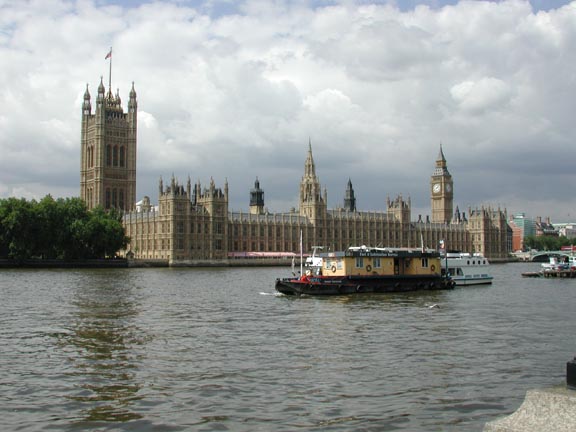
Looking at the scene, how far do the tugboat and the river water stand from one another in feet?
32.2

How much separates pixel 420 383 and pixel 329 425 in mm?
4822

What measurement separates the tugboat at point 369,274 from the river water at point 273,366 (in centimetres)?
980

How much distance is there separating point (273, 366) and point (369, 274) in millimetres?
33503

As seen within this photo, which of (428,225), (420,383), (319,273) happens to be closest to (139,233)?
(428,225)

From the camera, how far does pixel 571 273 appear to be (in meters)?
88.8

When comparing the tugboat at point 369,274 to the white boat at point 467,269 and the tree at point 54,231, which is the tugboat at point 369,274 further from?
the tree at point 54,231

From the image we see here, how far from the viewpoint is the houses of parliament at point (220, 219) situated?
429 feet

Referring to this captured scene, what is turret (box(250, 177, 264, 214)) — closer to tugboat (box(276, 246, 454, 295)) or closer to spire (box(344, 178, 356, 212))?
spire (box(344, 178, 356, 212))

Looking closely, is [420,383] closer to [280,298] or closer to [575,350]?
[575,350]

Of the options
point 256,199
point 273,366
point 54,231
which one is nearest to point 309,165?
point 256,199

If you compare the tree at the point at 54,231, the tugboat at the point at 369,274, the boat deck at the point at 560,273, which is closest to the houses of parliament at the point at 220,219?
the tree at the point at 54,231

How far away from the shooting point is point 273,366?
2075 cm

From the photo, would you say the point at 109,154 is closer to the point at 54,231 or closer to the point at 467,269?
the point at 54,231

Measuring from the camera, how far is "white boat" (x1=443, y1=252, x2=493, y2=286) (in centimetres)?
6712
